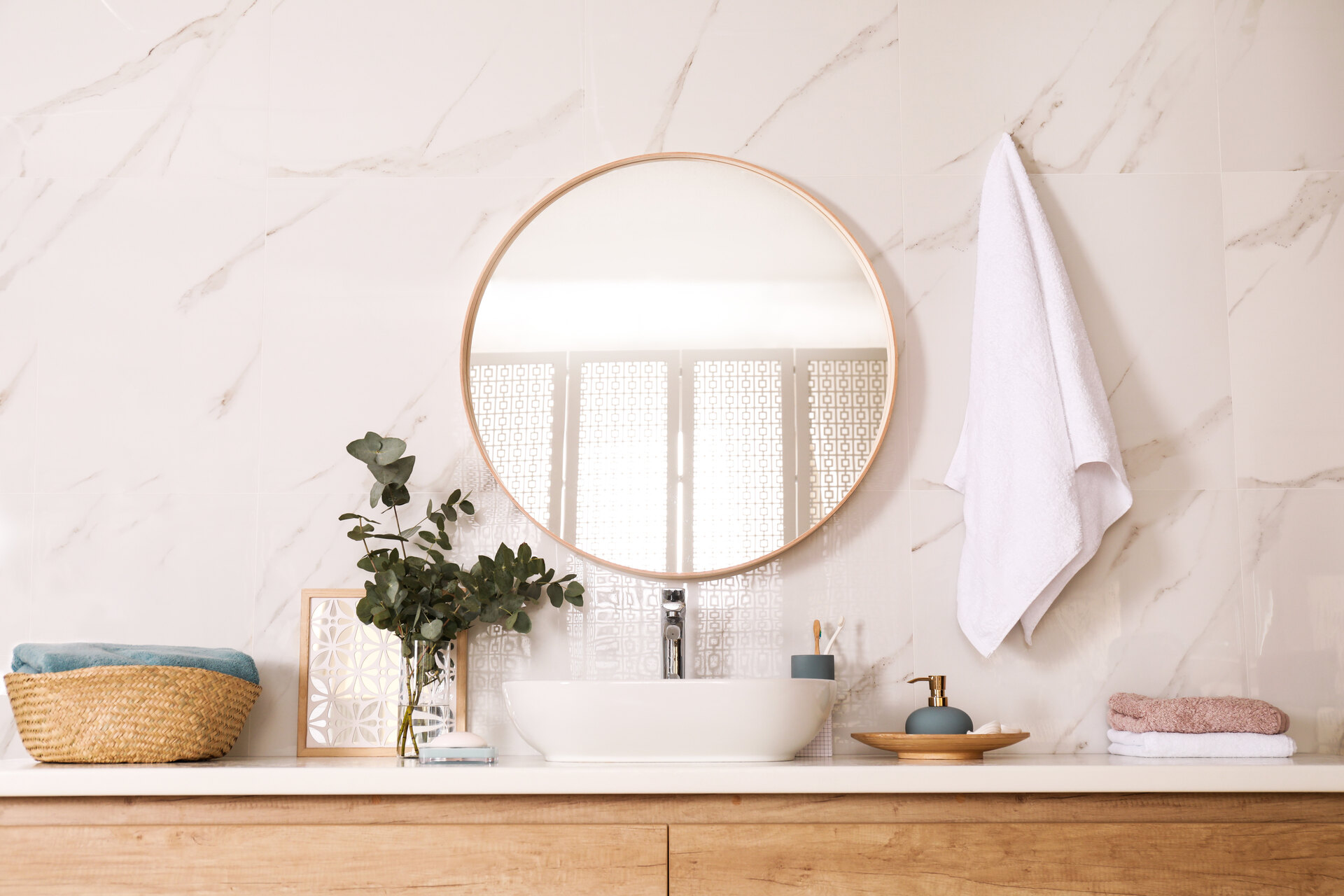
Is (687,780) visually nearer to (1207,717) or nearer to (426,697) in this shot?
(426,697)

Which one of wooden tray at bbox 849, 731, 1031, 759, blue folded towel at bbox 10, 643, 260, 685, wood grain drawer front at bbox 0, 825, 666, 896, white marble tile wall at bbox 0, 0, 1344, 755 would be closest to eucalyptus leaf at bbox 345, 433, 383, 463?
white marble tile wall at bbox 0, 0, 1344, 755

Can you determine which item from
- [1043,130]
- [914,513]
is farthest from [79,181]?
[1043,130]

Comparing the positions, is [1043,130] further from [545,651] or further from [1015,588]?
[545,651]

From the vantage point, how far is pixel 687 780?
3.94ft

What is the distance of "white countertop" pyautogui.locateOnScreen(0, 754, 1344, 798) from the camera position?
1200 mm

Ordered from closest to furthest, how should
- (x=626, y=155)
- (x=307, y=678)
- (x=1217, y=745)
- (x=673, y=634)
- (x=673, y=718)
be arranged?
1. (x=673, y=718)
2. (x=1217, y=745)
3. (x=673, y=634)
4. (x=307, y=678)
5. (x=626, y=155)

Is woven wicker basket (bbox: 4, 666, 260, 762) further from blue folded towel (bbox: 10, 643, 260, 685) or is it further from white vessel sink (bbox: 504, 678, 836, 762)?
white vessel sink (bbox: 504, 678, 836, 762)

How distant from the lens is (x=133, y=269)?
5.78ft

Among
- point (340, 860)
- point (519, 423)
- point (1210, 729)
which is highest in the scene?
point (519, 423)

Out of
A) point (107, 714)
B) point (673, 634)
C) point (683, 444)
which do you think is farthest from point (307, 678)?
point (683, 444)

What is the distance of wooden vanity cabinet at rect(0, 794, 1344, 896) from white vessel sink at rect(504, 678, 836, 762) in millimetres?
128

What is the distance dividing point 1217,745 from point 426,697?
117cm

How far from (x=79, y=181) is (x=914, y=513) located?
5.11 ft

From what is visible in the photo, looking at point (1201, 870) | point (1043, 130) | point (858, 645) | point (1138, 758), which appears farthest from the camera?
point (1043, 130)
